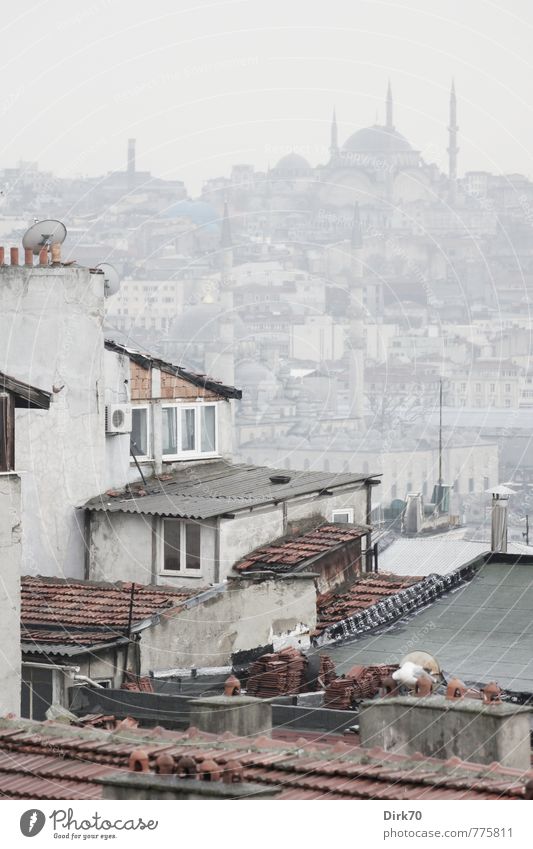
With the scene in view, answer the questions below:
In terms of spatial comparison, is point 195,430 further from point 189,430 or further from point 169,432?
point 169,432

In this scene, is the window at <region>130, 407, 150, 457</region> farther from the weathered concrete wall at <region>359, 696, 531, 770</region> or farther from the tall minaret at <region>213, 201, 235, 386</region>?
the tall minaret at <region>213, 201, 235, 386</region>

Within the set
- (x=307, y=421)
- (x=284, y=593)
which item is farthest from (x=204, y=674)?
(x=307, y=421)

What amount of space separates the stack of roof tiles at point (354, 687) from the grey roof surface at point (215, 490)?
4.13m

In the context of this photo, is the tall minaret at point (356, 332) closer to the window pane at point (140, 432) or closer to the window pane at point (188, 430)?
the window pane at point (188, 430)

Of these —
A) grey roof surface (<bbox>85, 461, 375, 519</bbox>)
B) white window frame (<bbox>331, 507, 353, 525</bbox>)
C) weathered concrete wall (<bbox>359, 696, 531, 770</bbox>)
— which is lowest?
weathered concrete wall (<bbox>359, 696, 531, 770</bbox>)

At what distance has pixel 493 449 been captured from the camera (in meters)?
88.9

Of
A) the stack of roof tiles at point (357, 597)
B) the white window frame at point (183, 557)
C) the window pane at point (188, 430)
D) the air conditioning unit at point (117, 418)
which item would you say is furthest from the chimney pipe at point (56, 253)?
the stack of roof tiles at point (357, 597)

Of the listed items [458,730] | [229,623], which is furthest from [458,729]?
[229,623]

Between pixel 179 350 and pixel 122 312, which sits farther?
pixel 179 350

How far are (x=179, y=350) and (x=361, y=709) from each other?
145ft

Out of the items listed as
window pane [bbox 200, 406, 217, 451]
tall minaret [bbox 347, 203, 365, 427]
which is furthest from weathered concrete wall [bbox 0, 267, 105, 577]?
tall minaret [bbox 347, 203, 365, 427]

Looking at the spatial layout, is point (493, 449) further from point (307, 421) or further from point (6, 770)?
point (6, 770)

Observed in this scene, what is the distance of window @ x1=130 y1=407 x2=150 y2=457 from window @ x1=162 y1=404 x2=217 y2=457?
28cm

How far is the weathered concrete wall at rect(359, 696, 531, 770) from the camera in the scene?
8.13 meters
